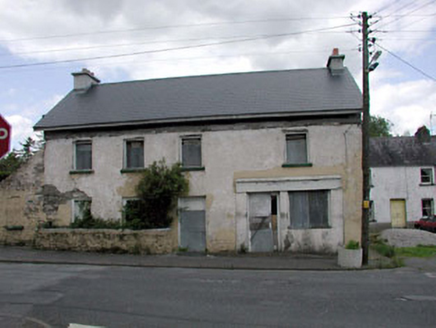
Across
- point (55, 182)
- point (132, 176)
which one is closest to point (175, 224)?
point (132, 176)

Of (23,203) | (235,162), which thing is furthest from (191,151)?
(23,203)

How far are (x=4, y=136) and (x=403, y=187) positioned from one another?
34.9m

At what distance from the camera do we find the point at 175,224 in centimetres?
1770

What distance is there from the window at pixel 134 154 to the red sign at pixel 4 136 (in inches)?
492

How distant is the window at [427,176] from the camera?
1388 inches

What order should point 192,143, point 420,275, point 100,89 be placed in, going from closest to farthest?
point 420,275 < point 192,143 < point 100,89

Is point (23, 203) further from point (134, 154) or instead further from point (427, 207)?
point (427, 207)

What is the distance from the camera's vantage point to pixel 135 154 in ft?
60.8

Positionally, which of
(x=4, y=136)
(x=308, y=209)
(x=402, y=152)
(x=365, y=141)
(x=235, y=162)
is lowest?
(x=308, y=209)

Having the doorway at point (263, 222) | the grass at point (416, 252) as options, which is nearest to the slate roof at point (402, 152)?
the grass at point (416, 252)

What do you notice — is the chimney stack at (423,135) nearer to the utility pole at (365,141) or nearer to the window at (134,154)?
the utility pole at (365,141)

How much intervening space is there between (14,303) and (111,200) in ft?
33.2

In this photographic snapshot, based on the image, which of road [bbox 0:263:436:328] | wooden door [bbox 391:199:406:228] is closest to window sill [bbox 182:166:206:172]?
road [bbox 0:263:436:328]

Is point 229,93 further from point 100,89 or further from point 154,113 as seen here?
point 100,89
